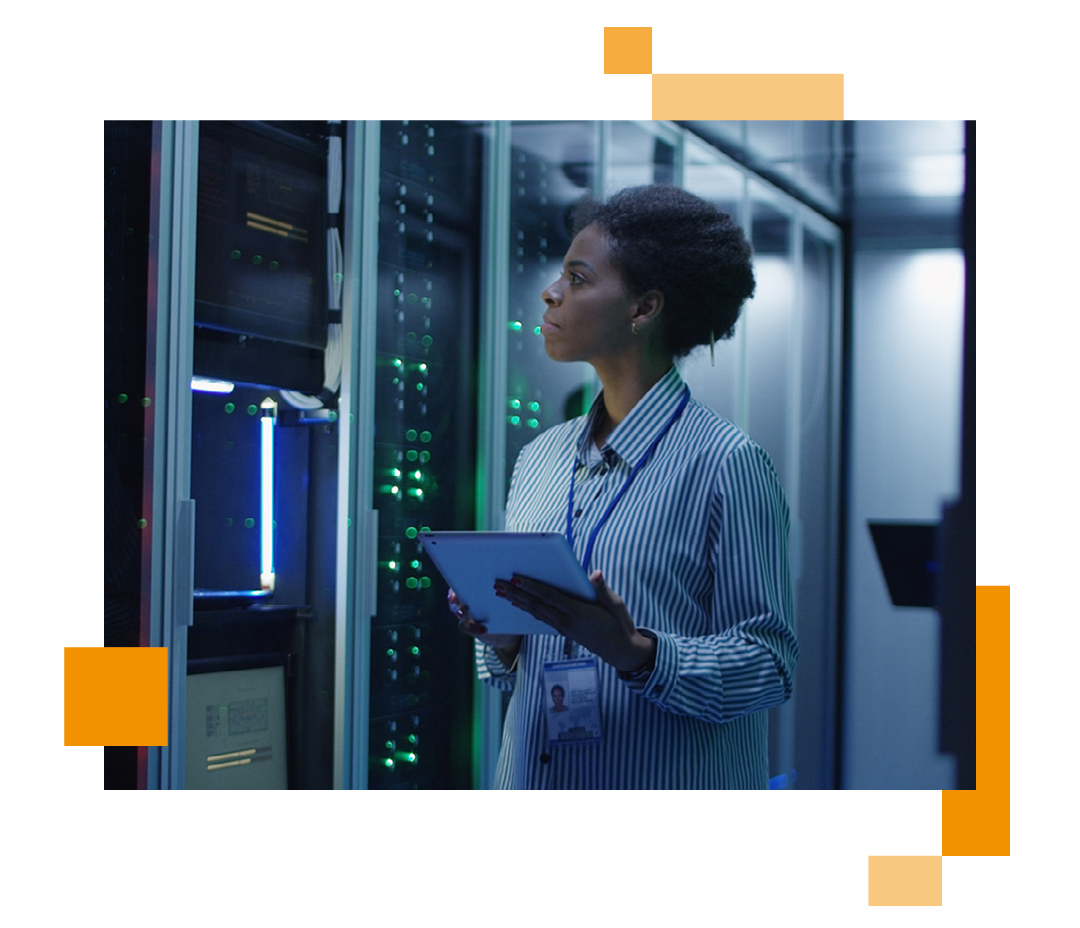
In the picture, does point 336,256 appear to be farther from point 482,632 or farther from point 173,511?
point 482,632

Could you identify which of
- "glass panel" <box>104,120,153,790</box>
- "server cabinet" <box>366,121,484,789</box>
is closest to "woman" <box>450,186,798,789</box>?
"glass panel" <box>104,120,153,790</box>

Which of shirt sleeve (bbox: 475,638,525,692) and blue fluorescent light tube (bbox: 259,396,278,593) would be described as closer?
shirt sleeve (bbox: 475,638,525,692)

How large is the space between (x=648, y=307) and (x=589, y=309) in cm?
10

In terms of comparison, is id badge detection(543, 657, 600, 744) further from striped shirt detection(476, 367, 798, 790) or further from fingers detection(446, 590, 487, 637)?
fingers detection(446, 590, 487, 637)

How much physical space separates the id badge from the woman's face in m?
0.47

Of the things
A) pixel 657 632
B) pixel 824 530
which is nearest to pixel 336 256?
pixel 657 632

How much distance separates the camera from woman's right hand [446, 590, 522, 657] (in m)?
1.41

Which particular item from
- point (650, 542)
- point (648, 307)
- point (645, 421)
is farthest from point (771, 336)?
point (650, 542)
